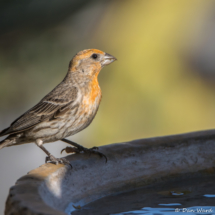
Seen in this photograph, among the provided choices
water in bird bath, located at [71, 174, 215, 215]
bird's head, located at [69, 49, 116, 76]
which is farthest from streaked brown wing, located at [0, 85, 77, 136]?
water in bird bath, located at [71, 174, 215, 215]

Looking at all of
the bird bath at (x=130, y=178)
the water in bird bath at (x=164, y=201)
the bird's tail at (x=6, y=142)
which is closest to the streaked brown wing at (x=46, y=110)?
the bird's tail at (x=6, y=142)

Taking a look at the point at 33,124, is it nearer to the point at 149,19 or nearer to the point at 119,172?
the point at 119,172

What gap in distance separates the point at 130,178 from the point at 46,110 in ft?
4.51

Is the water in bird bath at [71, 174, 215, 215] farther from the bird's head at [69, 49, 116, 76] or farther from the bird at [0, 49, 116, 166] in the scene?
the bird's head at [69, 49, 116, 76]

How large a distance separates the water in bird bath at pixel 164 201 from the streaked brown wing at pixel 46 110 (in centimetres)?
133

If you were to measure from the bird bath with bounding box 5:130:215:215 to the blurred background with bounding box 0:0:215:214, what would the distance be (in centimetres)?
437

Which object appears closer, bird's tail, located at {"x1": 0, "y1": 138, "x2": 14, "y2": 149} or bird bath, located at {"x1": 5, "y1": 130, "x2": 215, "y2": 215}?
bird bath, located at {"x1": 5, "y1": 130, "x2": 215, "y2": 215}

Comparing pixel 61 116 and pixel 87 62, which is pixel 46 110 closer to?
pixel 61 116

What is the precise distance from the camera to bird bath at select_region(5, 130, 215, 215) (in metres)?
2.26

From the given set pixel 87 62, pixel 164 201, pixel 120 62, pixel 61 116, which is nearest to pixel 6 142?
pixel 61 116

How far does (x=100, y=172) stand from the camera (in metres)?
2.69

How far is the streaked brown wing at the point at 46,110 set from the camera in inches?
147

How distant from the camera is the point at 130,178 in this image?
9.14 feet

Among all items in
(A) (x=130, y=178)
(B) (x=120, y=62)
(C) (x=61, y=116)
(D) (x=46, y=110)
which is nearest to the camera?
(A) (x=130, y=178)
